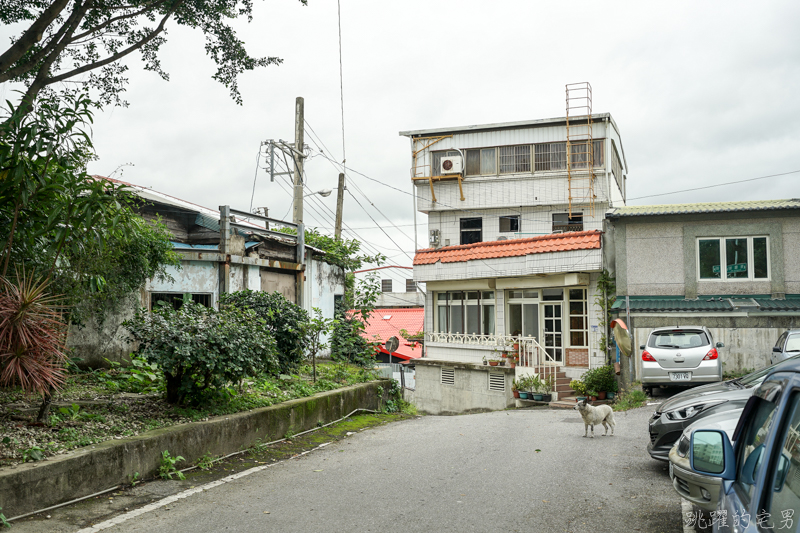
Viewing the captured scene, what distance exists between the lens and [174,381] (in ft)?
29.7

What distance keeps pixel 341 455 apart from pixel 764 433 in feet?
23.7

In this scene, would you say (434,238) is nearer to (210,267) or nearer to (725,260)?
(725,260)

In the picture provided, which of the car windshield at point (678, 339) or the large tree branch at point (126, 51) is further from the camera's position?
the car windshield at point (678, 339)

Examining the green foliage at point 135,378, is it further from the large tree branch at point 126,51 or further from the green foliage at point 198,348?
the large tree branch at point 126,51

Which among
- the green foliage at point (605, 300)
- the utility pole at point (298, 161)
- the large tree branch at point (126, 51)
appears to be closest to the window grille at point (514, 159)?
the green foliage at point (605, 300)

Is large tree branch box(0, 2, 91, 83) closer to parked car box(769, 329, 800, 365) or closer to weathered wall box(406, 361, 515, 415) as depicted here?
parked car box(769, 329, 800, 365)

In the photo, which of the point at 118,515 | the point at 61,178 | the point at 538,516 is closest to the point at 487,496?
the point at 538,516

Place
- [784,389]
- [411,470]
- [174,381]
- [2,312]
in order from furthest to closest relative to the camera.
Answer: [174,381] → [411,470] → [2,312] → [784,389]

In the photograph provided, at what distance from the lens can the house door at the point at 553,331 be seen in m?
22.7

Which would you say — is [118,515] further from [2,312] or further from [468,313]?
[468,313]

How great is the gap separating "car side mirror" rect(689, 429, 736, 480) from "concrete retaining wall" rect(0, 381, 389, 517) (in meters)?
5.38

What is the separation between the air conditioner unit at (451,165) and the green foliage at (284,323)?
1712cm

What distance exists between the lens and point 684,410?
24.7 ft

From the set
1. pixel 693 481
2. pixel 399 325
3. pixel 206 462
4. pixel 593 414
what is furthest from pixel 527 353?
pixel 693 481
